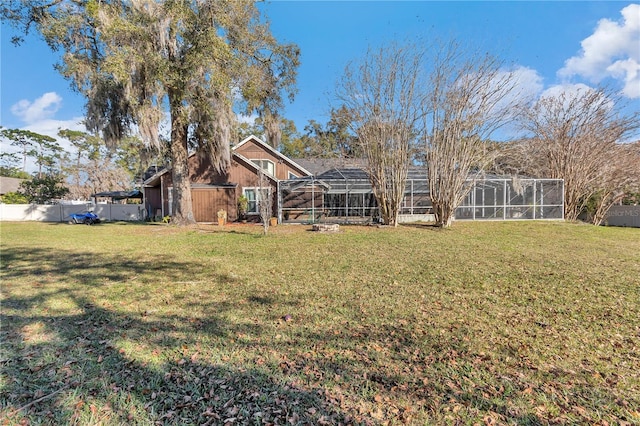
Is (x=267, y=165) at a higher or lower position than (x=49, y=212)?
higher

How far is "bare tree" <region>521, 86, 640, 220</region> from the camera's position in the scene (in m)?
Answer: 15.0

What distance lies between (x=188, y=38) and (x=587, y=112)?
1925 cm

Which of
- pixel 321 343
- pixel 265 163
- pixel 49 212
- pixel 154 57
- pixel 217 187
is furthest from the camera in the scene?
pixel 49 212

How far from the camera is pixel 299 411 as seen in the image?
2041 millimetres

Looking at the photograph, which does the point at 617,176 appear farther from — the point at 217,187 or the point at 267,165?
the point at 217,187

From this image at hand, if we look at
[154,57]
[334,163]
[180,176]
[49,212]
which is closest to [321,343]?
[154,57]

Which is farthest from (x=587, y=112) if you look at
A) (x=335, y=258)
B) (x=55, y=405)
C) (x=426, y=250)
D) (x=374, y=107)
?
(x=55, y=405)

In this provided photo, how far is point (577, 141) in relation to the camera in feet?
51.1

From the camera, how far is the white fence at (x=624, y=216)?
16781 millimetres

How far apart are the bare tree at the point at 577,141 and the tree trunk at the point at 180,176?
16.4 metres

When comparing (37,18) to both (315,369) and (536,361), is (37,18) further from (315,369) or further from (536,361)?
(536,361)

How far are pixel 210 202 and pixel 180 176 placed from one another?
316 cm

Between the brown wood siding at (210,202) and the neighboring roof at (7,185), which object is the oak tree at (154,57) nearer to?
the brown wood siding at (210,202)

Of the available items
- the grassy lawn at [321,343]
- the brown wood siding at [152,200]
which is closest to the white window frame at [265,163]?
the brown wood siding at [152,200]
